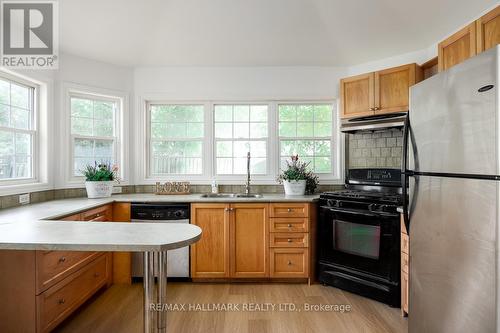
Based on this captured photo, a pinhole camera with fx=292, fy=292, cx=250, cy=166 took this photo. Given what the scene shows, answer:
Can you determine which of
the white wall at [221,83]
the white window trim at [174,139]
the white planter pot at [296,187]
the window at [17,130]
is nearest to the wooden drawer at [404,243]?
the white planter pot at [296,187]

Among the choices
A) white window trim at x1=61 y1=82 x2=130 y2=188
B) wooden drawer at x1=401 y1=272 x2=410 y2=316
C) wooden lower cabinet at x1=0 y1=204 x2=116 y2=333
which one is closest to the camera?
wooden lower cabinet at x1=0 y1=204 x2=116 y2=333

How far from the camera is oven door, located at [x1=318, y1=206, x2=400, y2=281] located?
100 inches

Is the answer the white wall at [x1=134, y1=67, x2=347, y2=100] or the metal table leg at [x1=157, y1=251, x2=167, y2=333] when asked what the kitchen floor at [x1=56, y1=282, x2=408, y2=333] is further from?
the white wall at [x1=134, y1=67, x2=347, y2=100]

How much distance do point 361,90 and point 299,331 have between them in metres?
2.40

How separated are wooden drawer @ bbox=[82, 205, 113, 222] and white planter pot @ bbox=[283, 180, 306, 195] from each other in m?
1.90

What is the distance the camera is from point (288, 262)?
301 cm

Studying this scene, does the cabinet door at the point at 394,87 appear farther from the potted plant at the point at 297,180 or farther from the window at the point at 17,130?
the window at the point at 17,130

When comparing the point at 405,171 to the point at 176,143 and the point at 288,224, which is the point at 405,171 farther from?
the point at 176,143

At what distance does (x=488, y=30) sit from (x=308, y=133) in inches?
78.9

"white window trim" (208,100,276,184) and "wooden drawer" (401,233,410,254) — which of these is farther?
"white window trim" (208,100,276,184)

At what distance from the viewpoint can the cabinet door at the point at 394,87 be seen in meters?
2.82

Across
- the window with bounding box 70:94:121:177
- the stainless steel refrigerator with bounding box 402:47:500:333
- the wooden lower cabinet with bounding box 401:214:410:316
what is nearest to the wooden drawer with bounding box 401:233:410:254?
the wooden lower cabinet with bounding box 401:214:410:316

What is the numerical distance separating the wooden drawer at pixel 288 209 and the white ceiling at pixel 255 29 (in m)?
1.70

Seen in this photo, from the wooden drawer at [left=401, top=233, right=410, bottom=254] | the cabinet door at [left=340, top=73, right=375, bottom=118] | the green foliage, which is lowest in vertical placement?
the wooden drawer at [left=401, top=233, right=410, bottom=254]
